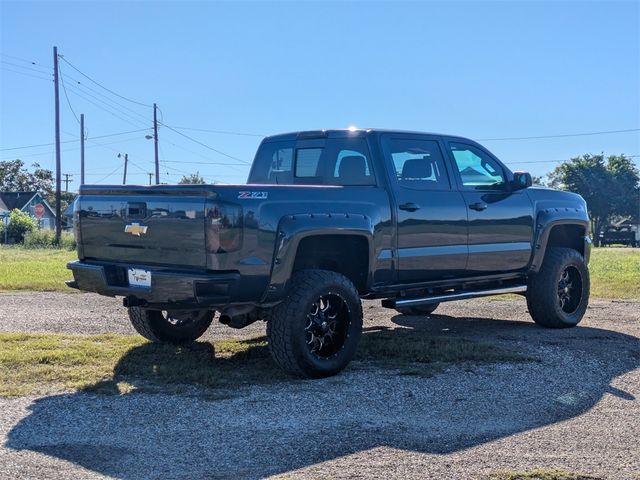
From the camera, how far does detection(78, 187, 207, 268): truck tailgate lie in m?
5.36

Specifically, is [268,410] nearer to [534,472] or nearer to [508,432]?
[508,432]

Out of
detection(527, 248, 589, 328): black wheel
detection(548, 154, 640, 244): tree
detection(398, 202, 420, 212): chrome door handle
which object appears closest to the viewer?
detection(398, 202, 420, 212): chrome door handle

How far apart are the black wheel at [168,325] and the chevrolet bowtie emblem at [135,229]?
1.14 metres

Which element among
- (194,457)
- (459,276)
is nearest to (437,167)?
(459,276)

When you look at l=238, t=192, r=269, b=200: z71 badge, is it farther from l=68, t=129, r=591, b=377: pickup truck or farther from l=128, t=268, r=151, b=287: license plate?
l=128, t=268, r=151, b=287: license plate

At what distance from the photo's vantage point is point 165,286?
5.43 m

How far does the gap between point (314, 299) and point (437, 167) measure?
217 cm

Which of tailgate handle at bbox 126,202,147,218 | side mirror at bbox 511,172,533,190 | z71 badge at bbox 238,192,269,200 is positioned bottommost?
tailgate handle at bbox 126,202,147,218

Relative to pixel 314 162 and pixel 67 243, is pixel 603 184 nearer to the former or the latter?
pixel 67 243

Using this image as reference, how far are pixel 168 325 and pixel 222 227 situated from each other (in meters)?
2.23

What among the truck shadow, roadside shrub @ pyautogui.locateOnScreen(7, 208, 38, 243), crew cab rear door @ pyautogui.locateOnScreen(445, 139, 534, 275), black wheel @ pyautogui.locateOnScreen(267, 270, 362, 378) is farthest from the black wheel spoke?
roadside shrub @ pyautogui.locateOnScreen(7, 208, 38, 243)

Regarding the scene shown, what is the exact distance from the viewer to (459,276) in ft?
23.7

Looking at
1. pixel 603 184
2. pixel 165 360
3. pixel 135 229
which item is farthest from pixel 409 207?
pixel 603 184

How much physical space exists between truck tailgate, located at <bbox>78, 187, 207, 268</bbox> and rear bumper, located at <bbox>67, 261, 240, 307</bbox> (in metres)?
0.10
